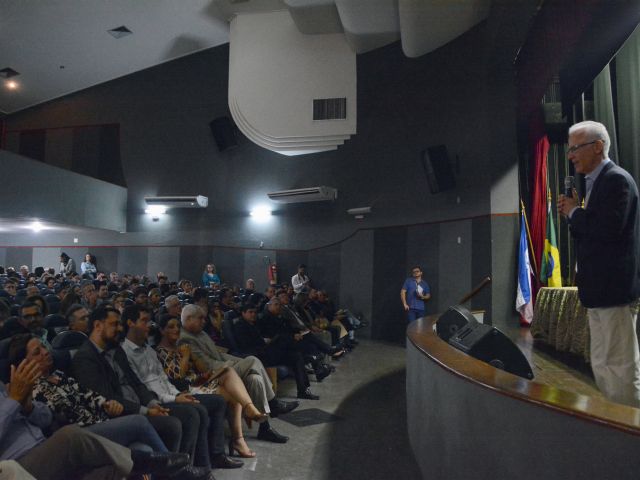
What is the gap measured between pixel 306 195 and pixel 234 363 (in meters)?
6.14

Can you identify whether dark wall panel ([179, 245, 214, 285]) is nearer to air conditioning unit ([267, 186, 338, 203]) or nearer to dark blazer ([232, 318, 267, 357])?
air conditioning unit ([267, 186, 338, 203])

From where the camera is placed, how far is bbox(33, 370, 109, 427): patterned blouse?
2062 mm

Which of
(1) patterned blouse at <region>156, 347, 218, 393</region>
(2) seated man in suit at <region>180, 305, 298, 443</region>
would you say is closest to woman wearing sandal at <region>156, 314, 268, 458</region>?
(1) patterned blouse at <region>156, 347, 218, 393</region>

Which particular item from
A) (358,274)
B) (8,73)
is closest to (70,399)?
(358,274)

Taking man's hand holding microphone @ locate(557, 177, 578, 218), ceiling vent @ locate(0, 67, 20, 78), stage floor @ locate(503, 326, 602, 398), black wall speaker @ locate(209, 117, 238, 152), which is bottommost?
stage floor @ locate(503, 326, 602, 398)

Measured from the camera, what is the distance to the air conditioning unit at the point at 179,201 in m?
10.6

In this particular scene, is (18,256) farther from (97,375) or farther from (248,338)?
(97,375)

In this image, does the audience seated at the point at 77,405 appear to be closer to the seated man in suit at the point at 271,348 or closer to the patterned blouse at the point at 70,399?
the patterned blouse at the point at 70,399

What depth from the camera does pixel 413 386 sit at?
254 centimetres

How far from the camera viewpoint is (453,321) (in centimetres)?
255

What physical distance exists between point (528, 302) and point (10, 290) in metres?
6.07

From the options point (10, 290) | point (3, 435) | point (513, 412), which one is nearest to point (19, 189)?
point (10, 290)

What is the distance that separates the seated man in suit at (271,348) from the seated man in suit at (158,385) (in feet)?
4.42

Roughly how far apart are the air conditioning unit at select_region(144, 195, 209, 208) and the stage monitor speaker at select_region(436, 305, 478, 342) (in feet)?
28.5
